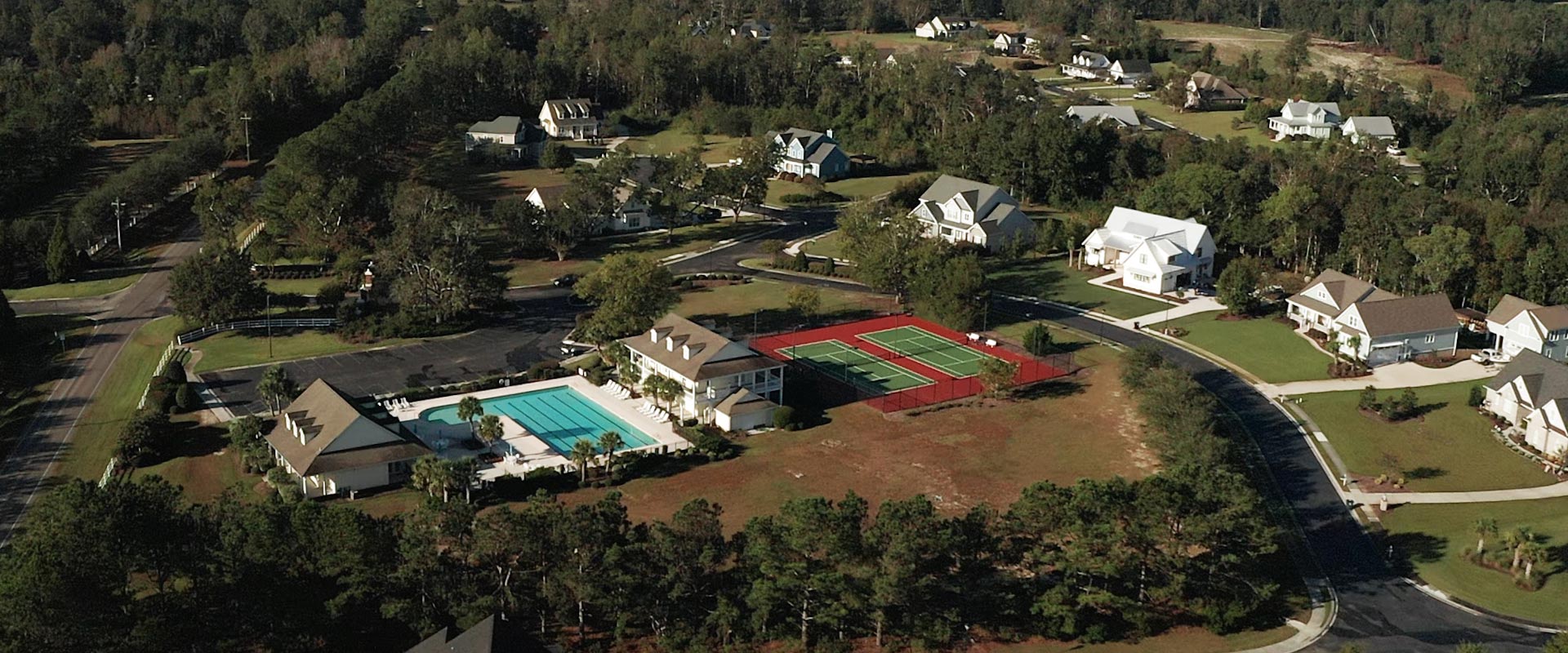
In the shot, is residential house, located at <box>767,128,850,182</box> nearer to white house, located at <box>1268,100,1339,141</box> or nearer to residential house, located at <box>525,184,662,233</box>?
residential house, located at <box>525,184,662,233</box>

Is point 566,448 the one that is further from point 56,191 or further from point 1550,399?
point 56,191

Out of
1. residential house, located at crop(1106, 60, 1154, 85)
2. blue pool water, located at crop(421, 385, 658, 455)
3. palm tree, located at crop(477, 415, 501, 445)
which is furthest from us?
residential house, located at crop(1106, 60, 1154, 85)

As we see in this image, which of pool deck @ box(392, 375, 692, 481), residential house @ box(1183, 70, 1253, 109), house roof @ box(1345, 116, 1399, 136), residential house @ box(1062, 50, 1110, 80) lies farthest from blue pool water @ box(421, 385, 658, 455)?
residential house @ box(1062, 50, 1110, 80)

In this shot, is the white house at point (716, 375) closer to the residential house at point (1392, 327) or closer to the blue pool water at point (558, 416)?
the blue pool water at point (558, 416)

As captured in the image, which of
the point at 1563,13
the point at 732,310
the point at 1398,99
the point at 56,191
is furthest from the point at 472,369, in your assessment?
the point at 1563,13

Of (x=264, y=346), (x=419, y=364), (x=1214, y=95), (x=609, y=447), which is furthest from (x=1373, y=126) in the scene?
(x=264, y=346)

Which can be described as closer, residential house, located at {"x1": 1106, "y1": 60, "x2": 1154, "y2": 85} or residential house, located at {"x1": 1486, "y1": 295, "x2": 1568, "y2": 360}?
residential house, located at {"x1": 1486, "y1": 295, "x2": 1568, "y2": 360}
